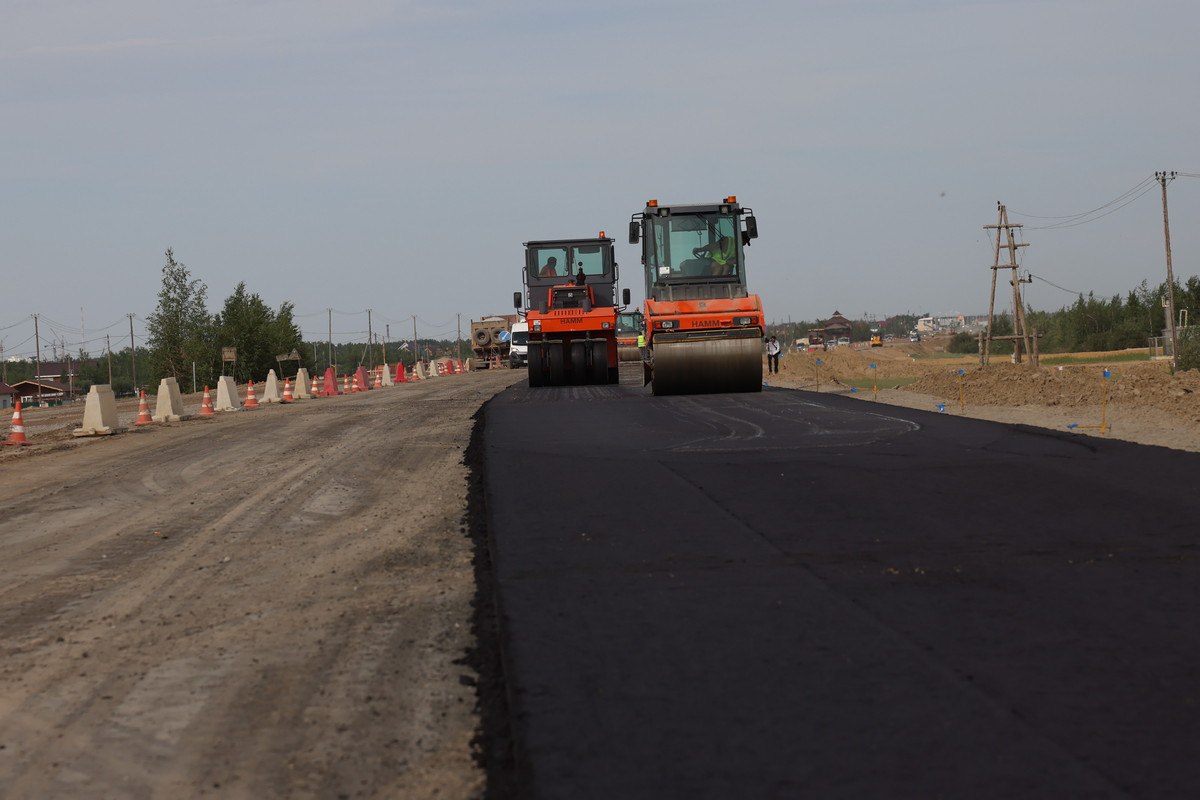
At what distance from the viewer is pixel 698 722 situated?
13.8 feet

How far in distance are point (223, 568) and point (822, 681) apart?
4.78m

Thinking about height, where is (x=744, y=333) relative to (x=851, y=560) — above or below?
above

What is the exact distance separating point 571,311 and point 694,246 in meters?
5.80

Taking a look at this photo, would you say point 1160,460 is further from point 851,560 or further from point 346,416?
point 346,416

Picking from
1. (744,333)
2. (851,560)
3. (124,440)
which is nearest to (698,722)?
(851,560)

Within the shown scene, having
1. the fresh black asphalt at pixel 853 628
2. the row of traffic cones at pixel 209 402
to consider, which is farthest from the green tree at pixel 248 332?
the fresh black asphalt at pixel 853 628

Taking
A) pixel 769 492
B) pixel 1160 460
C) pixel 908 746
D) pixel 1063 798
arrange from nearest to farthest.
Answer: pixel 1063 798
pixel 908 746
pixel 769 492
pixel 1160 460

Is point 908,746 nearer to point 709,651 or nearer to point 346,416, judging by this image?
point 709,651

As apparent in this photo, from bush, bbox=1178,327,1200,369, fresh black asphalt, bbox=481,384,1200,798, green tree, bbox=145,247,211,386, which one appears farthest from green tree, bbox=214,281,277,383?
fresh black asphalt, bbox=481,384,1200,798

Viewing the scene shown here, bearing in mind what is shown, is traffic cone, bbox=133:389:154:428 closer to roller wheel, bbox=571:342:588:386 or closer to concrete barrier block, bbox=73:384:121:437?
concrete barrier block, bbox=73:384:121:437

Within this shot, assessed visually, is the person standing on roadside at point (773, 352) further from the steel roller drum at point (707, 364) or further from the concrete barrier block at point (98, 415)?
the concrete barrier block at point (98, 415)

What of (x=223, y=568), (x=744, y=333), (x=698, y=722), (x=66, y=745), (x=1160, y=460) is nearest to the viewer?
(x=698, y=722)

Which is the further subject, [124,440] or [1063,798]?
[124,440]

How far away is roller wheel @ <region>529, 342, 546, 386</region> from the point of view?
3009 cm
